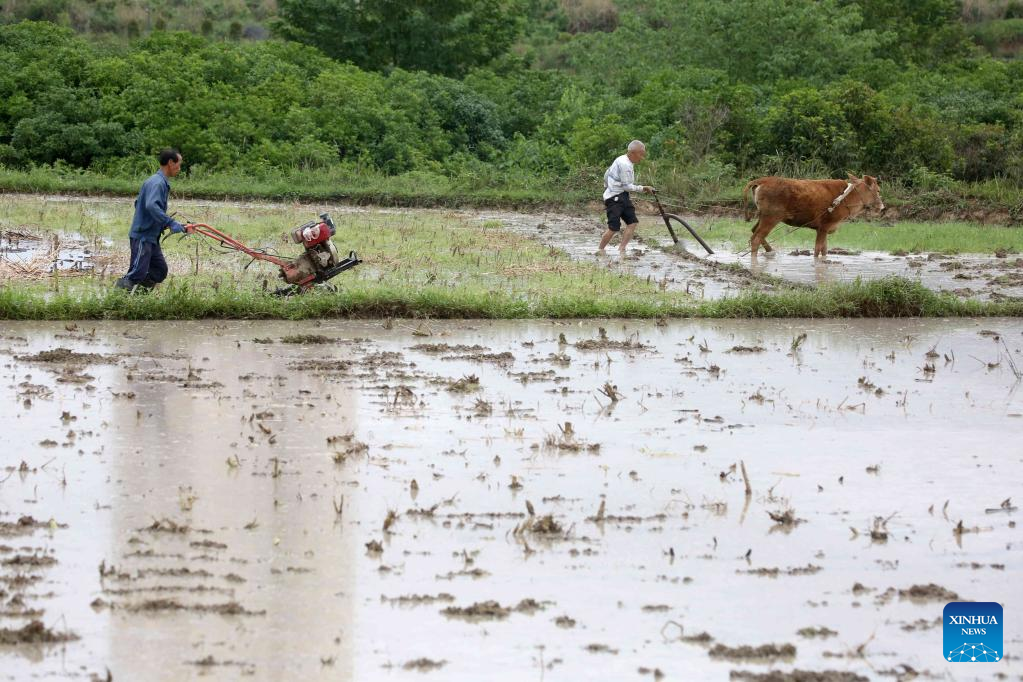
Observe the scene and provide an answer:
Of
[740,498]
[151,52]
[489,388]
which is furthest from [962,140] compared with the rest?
[740,498]

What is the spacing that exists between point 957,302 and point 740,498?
7.08m

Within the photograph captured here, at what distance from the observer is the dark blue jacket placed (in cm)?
1199

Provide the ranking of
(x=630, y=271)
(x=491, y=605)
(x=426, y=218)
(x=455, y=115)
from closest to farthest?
(x=491, y=605) < (x=630, y=271) < (x=426, y=218) < (x=455, y=115)

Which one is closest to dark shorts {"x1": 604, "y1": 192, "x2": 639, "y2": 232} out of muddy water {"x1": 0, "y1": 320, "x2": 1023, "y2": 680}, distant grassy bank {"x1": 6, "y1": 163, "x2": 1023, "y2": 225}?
distant grassy bank {"x1": 6, "y1": 163, "x2": 1023, "y2": 225}

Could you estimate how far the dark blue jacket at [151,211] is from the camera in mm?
11992

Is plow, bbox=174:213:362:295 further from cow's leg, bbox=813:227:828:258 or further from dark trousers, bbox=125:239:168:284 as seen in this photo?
cow's leg, bbox=813:227:828:258

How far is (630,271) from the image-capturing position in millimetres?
15711

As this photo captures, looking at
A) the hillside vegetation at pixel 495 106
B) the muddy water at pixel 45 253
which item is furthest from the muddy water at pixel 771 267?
the muddy water at pixel 45 253

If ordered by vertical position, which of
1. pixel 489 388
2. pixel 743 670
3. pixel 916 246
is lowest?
pixel 743 670

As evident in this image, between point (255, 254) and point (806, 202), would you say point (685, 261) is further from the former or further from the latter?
point (255, 254)

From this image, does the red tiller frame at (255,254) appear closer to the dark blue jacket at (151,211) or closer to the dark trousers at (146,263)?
the dark blue jacket at (151,211)

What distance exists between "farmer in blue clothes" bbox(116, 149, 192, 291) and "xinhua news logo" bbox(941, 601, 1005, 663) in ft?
25.5

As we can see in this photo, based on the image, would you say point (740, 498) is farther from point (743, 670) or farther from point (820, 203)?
point (820, 203)

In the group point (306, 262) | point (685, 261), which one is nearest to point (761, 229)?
point (685, 261)
